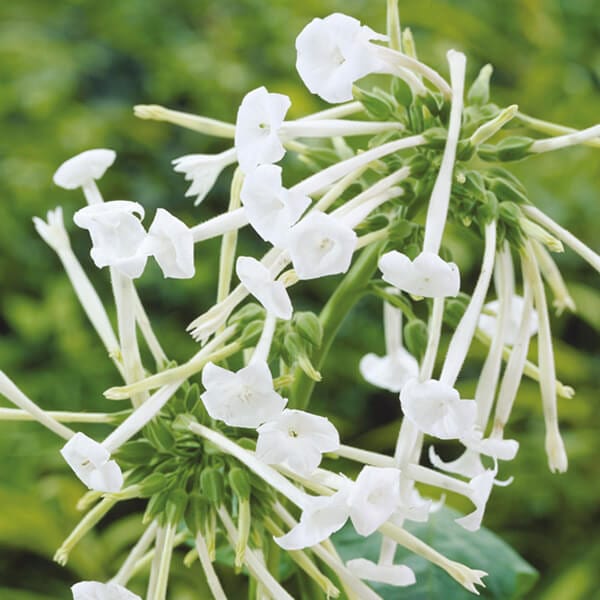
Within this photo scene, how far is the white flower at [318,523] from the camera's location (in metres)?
0.47

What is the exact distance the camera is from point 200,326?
1.60 feet

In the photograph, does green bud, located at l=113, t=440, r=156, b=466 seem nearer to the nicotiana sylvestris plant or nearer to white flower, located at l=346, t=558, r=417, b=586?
the nicotiana sylvestris plant

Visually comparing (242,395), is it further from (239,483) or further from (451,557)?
(451,557)

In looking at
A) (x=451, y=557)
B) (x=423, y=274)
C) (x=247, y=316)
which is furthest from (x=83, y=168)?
(x=451, y=557)

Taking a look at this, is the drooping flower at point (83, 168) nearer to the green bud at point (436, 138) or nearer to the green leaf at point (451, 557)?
the green bud at point (436, 138)

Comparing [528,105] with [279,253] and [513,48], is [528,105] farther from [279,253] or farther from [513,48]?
[279,253]

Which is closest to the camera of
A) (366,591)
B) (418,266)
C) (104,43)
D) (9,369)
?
(418,266)

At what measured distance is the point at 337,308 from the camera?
577mm

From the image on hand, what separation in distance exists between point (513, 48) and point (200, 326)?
1.58 m

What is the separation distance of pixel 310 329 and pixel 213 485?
0.09 meters

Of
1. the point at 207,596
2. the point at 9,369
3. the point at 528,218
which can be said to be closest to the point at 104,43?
the point at 9,369

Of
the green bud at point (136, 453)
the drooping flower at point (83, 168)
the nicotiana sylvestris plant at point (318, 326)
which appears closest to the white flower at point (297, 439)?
the nicotiana sylvestris plant at point (318, 326)

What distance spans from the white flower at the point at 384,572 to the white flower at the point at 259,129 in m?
0.21

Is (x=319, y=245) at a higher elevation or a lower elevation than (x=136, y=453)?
higher
